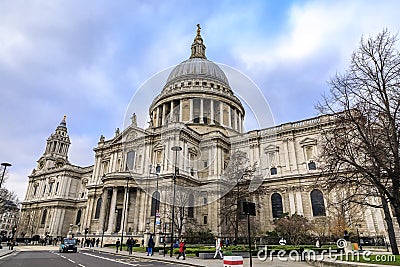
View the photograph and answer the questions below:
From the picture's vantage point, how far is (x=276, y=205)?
135 feet

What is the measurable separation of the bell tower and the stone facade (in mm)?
18836

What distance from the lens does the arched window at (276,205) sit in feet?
133

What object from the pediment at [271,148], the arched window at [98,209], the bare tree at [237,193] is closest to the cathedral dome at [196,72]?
the pediment at [271,148]

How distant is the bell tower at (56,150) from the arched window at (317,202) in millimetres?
65201

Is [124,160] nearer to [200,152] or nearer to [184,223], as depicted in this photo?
[200,152]

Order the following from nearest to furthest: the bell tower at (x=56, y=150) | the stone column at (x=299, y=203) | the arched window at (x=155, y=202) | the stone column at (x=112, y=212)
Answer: the stone column at (x=299, y=203) < the arched window at (x=155, y=202) < the stone column at (x=112, y=212) < the bell tower at (x=56, y=150)

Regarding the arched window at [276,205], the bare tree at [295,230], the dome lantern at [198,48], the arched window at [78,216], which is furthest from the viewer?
the dome lantern at [198,48]

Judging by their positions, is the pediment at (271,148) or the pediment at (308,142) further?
the pediment at (271,148)

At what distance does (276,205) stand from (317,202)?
5.95m

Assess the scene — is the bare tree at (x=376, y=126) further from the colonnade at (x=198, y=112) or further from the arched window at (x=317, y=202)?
the colonnade at (x=198, y=112)

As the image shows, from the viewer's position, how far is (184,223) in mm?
36656

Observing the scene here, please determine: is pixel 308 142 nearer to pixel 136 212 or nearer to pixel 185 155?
pixel 185 155

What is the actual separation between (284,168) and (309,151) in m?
4.63

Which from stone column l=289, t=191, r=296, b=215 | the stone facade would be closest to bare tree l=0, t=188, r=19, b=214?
the stone facade
